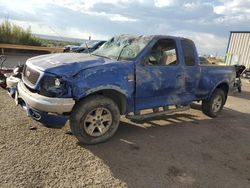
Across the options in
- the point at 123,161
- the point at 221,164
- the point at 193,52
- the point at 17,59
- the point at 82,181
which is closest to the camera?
the point at 82,181

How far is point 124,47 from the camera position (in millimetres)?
5539

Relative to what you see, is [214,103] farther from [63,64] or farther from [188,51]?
[63,64]

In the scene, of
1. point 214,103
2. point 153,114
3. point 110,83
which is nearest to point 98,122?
point 110,83

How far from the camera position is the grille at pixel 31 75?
440 centimetres

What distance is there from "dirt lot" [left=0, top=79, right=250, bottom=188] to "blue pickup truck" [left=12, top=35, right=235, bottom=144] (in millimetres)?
445

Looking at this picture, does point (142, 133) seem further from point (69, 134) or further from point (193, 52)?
point (193, 52)

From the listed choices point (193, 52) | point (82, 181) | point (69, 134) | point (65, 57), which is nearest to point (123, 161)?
point (82, 181)

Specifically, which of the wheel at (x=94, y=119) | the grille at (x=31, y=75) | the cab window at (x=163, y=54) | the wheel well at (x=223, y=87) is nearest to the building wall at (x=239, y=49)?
the wheel well at (x=223, y=87)

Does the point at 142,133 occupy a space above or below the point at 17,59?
below

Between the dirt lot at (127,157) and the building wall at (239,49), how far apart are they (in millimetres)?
17575

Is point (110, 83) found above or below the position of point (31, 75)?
below

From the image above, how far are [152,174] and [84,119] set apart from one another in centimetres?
140

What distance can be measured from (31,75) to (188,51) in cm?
351

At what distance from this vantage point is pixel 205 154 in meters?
4.89
